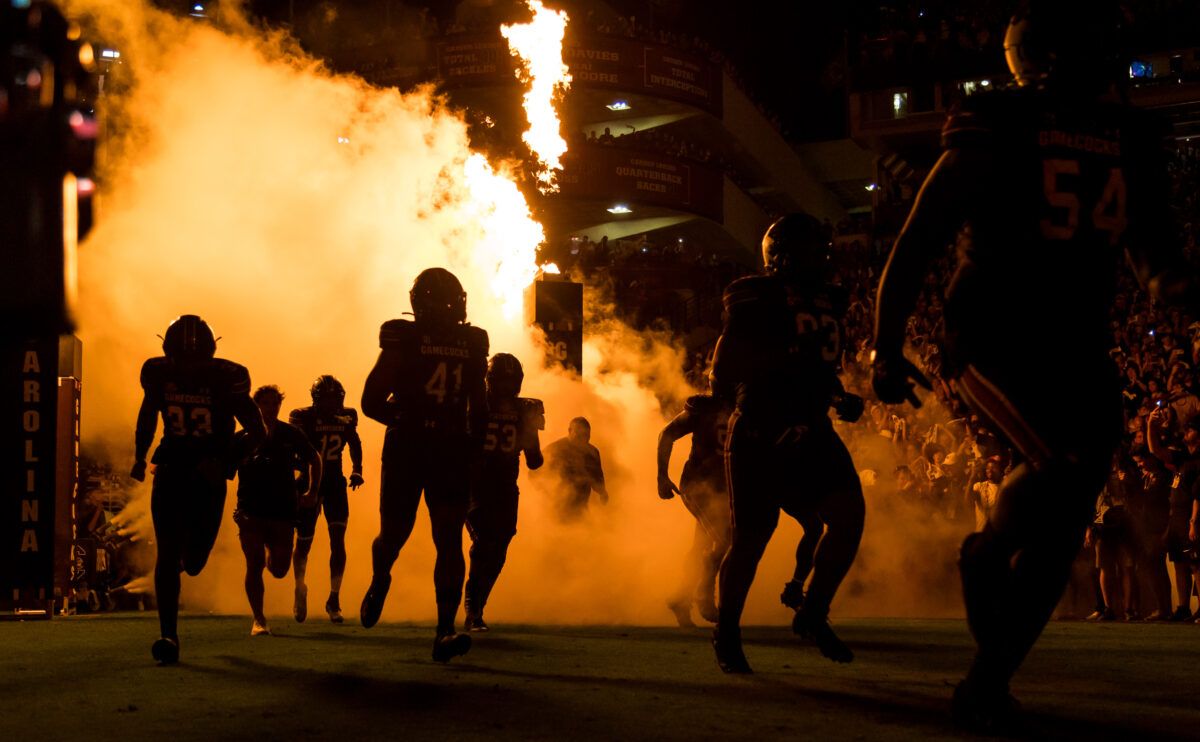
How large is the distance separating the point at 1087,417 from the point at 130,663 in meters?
5.17

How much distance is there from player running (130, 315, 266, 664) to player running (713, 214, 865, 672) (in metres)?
2.90

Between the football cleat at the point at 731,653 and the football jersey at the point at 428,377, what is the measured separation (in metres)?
1.86

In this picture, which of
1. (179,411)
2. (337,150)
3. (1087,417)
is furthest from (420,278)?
(337,150)

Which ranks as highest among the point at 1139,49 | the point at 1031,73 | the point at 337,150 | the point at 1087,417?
the point at 1139,49

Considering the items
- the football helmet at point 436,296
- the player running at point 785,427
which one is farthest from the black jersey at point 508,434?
the player running at point 785,427

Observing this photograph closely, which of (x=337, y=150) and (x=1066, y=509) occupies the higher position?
(x=337, y=150)

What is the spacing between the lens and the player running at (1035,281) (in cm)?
364

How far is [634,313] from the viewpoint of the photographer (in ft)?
100

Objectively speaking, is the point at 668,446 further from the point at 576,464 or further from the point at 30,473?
the point at 30,473

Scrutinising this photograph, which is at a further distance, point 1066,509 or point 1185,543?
point 1185,543

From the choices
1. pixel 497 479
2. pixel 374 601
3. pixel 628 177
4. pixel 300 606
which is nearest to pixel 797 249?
pixel 374 601

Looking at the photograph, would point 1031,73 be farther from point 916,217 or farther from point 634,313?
point 634,313

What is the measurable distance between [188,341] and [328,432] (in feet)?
14.9

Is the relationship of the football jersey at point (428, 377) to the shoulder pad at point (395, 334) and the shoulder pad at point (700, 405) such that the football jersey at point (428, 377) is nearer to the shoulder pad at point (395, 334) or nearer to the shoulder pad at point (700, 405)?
the shoulder pad at point (395, 334)
